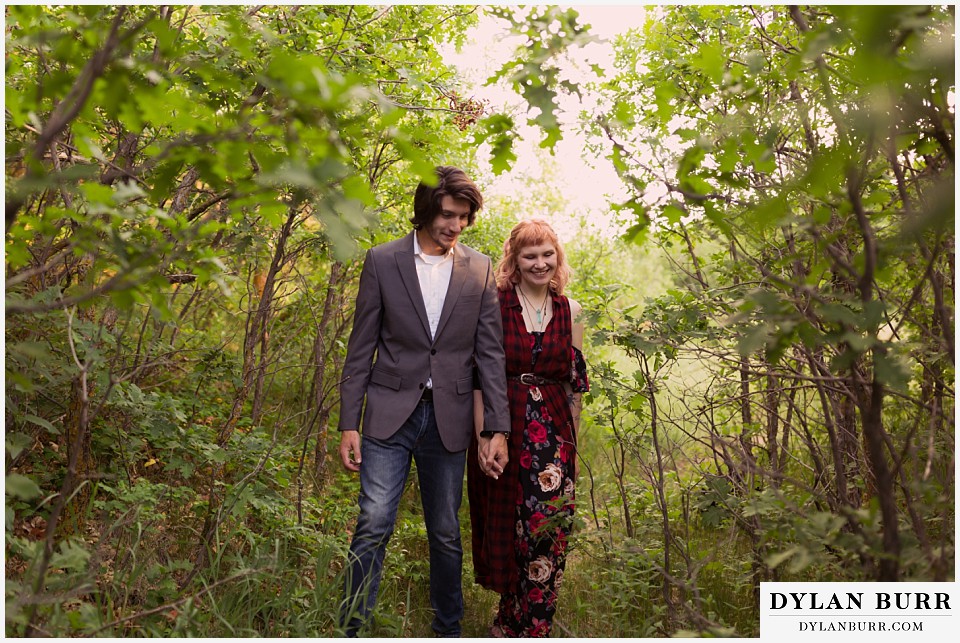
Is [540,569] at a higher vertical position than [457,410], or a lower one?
lower

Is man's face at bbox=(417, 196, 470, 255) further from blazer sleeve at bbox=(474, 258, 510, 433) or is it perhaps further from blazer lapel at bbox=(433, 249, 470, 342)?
blazer sleeve at bbox=(474, 258, 510, 433)

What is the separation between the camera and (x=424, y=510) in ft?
11.3

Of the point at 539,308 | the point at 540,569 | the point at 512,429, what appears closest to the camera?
the point at 540,569

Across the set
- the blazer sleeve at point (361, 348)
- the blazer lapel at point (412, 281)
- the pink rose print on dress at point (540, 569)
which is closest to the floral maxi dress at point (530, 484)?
the pink rose print on dress at point (540, 569)

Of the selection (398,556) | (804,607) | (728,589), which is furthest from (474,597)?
(804,607)

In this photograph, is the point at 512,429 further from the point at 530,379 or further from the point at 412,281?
the point at 412,281

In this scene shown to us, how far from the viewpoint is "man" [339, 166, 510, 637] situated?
10.9 feet

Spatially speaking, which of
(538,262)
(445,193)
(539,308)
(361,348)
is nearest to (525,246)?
(538,262)

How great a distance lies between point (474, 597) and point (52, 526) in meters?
2.45

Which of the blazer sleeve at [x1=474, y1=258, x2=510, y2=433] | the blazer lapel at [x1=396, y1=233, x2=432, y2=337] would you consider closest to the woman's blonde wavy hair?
the blazer sleeve at [x1=474, y1=258, x2=510, y2=433]

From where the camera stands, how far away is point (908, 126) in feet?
7.14

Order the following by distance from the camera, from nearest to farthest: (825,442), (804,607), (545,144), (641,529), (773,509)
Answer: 1. (545,144)
2. (773,509)
3. (804,607)
4. (641,529)
5. (825,442)

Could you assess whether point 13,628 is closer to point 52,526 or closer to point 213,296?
point 52,526

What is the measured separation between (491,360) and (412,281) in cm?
51
